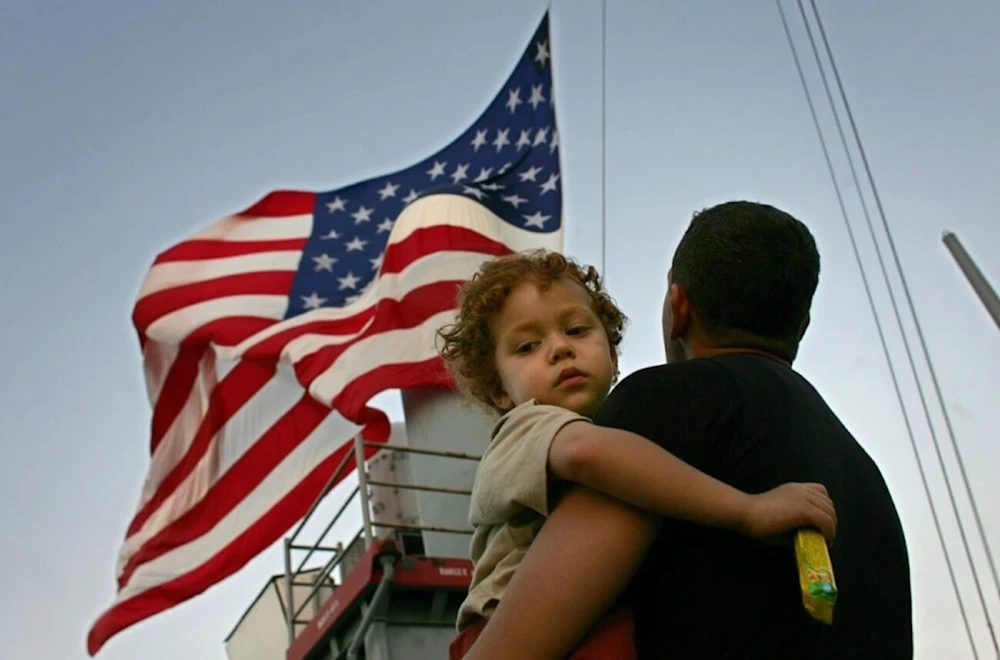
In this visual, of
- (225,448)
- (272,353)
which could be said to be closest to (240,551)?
(225,448)

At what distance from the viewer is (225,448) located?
14422 mm

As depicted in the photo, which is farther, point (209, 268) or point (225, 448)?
point (209, 268)

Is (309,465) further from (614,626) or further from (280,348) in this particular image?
(614,626)

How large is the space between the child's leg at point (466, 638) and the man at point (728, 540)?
0.73 feet

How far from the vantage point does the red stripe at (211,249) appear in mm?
15461

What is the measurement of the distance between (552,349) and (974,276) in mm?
8505

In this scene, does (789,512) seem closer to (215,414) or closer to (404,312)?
(404,312)

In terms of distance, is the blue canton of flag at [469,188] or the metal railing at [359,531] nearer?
the metal railing at [359,531]

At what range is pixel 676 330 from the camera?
2.42m

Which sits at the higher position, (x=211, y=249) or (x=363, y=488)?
(x=211, y=249)

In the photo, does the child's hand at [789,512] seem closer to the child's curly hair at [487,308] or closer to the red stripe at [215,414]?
the child's curly hair at [487,308]

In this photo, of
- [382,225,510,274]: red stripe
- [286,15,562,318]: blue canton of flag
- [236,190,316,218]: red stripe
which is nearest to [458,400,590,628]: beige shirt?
[382,225,510,274]: red stripe

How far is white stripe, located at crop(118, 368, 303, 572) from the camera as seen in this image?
46.8 ft

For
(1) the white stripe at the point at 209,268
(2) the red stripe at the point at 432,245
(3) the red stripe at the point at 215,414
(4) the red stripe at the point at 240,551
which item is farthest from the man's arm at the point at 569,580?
(1) the white stripe at the point at 209,268
